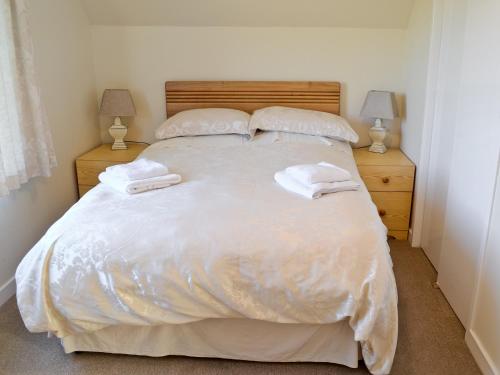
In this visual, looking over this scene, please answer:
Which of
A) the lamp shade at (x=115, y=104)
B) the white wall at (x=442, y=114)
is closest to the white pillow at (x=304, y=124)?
the white wall at (x=442, y=114)

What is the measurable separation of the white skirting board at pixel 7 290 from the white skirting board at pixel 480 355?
93.4 inches

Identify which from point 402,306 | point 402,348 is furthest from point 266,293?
point 402,306

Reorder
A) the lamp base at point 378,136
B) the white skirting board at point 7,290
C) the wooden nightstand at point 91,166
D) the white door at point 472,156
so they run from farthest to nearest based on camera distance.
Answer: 1. the lamp base at point 378,136
2. the wooden nightstand at point 91,166
3. the white skirting board at point 7,290
4. the white door at point 472,156

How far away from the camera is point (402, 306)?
2457mm

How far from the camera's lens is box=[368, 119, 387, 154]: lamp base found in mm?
3420

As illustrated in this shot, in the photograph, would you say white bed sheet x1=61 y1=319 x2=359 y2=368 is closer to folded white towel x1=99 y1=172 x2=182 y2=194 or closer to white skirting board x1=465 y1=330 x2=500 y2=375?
white skirting board x1=465 y1=330 x2=500 y2=375

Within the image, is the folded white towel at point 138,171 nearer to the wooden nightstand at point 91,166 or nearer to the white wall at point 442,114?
the wooden nightstand at point 91,166

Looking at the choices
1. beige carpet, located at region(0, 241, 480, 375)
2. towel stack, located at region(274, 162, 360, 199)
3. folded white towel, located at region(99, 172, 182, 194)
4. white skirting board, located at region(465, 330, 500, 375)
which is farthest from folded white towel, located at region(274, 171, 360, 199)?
white skirting board, located at region(465, 330, 500, 375)

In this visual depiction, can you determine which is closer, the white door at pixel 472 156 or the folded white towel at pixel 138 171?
the white door at pixel 472 156

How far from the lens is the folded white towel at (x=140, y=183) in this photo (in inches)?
88.0

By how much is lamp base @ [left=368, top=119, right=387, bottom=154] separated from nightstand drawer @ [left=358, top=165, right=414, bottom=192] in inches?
12.5

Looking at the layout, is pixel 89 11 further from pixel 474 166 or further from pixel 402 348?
pixel 402 348

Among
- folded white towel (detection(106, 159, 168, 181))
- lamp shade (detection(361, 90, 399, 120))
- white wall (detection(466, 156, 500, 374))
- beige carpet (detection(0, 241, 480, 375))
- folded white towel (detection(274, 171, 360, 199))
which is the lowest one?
beige carpet (detection(0, 241, 480, 375))

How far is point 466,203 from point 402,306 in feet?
2.09
